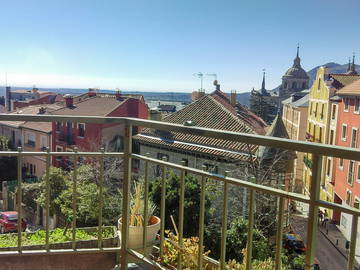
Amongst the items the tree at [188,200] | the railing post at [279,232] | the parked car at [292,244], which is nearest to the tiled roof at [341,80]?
the tree at [188,200]

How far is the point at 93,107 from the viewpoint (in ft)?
87.2

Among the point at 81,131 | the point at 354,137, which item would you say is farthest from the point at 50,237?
the point at 81,131

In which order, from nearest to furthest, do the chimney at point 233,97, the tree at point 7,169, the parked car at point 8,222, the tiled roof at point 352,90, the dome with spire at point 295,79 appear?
the parked car at point 8,222 < the tiled roof at point 352,90 < the tree at point 7,169 < the chimney at point 233,97 < the dome with spire at point 295,79

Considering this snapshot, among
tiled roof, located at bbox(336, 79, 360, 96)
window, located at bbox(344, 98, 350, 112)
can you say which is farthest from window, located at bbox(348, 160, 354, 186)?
window, located at bbox(344, 98, 350, 112)

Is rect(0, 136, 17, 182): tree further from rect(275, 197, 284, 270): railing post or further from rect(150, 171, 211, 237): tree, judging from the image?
rect(275, 197, 284, 270): railing post

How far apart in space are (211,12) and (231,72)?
68.0 feet

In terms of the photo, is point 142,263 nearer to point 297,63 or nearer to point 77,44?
point 77,44

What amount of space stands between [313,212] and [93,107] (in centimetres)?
2604

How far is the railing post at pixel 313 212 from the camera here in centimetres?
144

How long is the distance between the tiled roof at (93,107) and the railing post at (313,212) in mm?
23413

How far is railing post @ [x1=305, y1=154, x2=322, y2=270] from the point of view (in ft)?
4.73

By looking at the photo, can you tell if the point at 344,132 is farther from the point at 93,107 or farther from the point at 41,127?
the point at 41,127

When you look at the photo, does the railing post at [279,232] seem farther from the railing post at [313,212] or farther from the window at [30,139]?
the window at [30,139]

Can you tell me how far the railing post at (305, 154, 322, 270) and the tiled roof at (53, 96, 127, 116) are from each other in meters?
23.4
